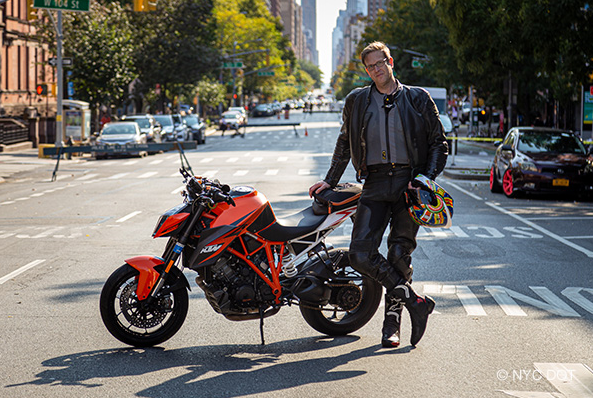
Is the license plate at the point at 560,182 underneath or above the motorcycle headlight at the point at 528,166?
underneath

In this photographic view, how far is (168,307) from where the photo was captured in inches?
249

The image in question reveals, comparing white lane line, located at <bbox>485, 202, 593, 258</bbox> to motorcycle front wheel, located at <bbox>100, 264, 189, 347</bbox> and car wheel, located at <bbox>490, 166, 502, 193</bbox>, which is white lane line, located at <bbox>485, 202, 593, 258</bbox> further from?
motorcycle front wheel, located at <bbox>100, 264, 189, 347</bbox>

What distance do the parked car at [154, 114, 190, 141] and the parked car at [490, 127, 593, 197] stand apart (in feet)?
82.5

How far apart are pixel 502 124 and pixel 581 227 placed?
36930 millimetres

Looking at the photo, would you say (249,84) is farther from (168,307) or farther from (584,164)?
(168,307)

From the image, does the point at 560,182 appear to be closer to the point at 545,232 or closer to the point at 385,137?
the point at 545,232

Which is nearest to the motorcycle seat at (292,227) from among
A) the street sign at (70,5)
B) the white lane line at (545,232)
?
the white lane line at (545,232)

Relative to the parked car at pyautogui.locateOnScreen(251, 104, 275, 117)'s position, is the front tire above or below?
Result: below

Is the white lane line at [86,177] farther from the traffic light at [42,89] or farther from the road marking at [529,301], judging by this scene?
the road marking at [529,301]

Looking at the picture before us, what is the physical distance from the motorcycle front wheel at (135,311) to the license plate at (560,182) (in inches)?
555

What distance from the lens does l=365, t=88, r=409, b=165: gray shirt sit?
6074 mm

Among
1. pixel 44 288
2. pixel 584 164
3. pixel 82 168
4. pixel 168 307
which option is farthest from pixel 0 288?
pixel 82 168

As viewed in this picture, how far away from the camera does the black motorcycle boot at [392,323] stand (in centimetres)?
624

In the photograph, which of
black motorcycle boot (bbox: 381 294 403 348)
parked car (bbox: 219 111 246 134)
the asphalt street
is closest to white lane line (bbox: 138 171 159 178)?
the asphalt street
